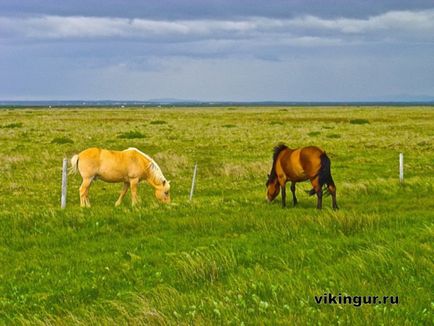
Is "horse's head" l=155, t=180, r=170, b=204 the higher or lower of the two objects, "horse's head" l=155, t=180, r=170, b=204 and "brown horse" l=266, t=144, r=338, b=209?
the lower

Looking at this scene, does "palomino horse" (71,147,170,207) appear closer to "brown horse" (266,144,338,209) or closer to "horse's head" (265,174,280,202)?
"horse's head" (265,174,280,202)

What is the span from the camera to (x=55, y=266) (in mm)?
9352

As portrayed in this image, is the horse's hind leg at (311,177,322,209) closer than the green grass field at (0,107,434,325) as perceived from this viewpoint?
No

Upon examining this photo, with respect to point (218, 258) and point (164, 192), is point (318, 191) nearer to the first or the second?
point (164, 192)

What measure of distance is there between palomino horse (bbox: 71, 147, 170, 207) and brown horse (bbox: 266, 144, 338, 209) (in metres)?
3.40

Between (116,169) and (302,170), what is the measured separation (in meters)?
5.57

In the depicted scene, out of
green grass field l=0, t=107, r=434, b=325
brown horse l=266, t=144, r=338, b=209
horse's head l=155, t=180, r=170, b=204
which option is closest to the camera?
green grass field l=0, t=107, r=434, b=325

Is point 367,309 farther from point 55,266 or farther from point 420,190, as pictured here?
point 420,190

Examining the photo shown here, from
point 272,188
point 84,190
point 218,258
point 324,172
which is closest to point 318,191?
point 324,172

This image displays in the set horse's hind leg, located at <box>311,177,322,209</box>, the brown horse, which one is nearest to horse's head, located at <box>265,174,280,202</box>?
the brown horse

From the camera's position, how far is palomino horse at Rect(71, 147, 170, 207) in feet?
52.3

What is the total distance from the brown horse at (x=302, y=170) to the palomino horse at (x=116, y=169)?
340 centimetres

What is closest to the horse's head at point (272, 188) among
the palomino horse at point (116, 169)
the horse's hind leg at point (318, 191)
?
the horse's hind leg at point (318, 191)

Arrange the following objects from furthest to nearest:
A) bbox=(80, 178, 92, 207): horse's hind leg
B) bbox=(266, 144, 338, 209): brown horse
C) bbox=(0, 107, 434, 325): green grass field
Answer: bbox=(80, 178, 92, 207): horse's hind leg
bbox=(266, 144, 338, 209): brown horse
bbox=(0, 107, 434, 325): green grass field
